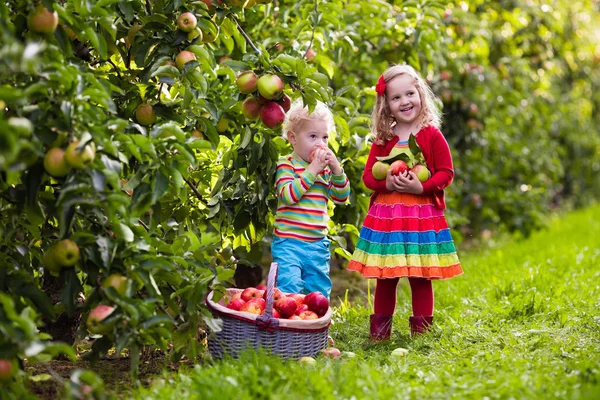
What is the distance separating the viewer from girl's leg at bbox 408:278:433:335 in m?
3.40

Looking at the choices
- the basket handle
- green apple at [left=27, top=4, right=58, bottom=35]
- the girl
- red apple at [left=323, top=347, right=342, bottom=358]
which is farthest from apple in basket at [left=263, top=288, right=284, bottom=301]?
green apple at [left=27, top=4, right=58, bottom=35]

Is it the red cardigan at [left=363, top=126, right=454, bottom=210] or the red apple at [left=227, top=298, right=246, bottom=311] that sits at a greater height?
the red cardigan at [left=363, top=126, right=454, bottom=210]

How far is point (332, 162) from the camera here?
10.8 feet

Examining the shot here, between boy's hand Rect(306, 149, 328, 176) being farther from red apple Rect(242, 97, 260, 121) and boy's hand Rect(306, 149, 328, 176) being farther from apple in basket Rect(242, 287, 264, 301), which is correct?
apple in basket Rect(242, 287, 264, 301)

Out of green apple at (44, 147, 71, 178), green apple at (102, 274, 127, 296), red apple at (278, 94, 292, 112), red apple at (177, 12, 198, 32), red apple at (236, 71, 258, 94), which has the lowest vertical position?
green apple at (102, 274, 127, 296)

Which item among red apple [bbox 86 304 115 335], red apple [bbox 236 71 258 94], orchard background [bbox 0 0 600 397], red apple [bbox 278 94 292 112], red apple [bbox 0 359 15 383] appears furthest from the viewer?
red apple [bbox 278 94 292 112]

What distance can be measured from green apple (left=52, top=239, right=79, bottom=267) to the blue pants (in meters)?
1.09

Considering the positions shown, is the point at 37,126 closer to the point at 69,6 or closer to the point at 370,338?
the point at 69,6

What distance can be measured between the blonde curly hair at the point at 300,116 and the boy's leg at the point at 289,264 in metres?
0.49

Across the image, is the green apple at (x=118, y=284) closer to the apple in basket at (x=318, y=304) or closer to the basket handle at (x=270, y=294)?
the basket handle at (x=270, y=294)

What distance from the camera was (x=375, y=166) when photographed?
3340 millimetres

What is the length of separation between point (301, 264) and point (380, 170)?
1.73ft

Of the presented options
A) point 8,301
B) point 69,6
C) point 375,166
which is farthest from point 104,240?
point 375,166

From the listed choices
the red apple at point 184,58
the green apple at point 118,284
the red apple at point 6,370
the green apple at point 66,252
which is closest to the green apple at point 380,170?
the red apple at point 184,58
